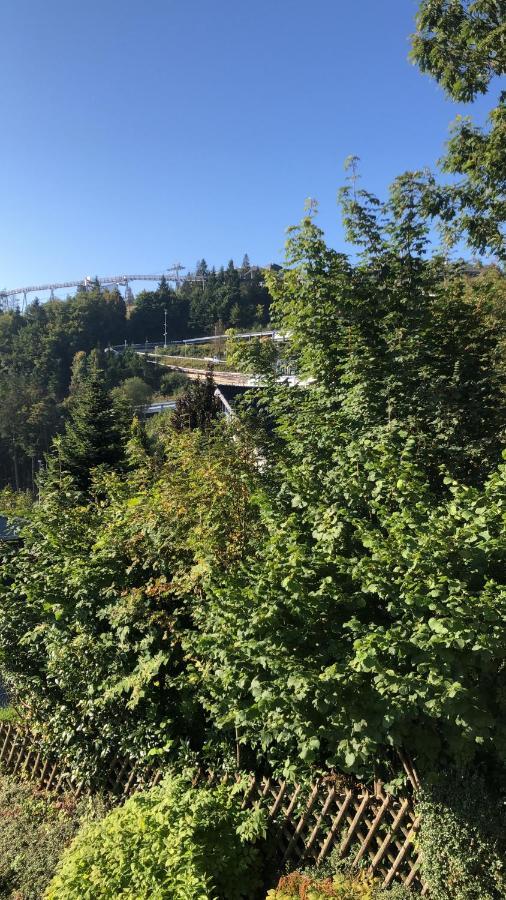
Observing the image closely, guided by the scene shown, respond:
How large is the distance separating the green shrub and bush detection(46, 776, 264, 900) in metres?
1.02

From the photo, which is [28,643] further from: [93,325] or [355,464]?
[93,325]

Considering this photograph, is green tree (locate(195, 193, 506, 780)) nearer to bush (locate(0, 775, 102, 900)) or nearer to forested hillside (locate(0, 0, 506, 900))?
forested hillside (locate(0, 0, 506, 900))

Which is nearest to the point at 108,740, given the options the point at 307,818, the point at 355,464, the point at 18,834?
the point at 18,834

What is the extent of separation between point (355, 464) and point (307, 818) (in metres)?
2.17

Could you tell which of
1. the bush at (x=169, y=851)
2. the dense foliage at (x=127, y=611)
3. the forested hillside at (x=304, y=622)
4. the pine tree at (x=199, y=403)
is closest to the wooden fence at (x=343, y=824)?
the forested hillside at (x=304, y=622)

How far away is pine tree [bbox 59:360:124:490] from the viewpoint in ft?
54.5

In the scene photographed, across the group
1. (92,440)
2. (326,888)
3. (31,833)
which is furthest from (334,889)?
(92,440)

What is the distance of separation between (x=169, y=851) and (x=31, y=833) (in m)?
2.08

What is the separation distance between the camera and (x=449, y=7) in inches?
296

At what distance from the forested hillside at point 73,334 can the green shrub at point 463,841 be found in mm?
40191

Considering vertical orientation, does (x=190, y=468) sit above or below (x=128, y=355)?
below

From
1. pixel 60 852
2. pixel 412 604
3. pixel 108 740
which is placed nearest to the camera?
pixel 412 604

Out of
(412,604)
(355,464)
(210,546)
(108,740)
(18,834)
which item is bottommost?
(18,834)

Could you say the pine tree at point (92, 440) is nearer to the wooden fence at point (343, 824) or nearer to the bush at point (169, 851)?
the bush at point (169, 851)
